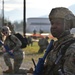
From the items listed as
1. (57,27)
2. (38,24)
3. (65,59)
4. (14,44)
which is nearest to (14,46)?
(14,44)

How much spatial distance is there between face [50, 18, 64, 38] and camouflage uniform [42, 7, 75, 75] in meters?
0.02

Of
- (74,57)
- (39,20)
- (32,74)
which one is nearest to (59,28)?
(74,57)

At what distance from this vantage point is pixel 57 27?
3.80m

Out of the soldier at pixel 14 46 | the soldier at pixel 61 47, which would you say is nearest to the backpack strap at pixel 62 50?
the soldier at pixel 61 47

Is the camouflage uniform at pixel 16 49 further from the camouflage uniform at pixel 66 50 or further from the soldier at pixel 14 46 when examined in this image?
the camouflage uniform at pixel 66 50

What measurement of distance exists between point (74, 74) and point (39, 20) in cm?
14102

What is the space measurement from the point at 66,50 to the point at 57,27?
34cm

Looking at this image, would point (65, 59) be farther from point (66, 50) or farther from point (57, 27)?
point (57, 27)

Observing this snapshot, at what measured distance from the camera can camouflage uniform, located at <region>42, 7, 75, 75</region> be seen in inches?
138

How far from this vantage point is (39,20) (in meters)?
144

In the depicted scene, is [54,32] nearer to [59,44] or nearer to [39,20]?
[59,44]

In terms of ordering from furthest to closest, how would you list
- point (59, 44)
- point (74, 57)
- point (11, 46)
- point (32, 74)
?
point (11, 46), point (32, 74), point (59, 44), point (74, 57)

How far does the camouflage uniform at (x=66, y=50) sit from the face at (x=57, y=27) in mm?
24

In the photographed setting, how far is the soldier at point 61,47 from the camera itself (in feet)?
11.5
